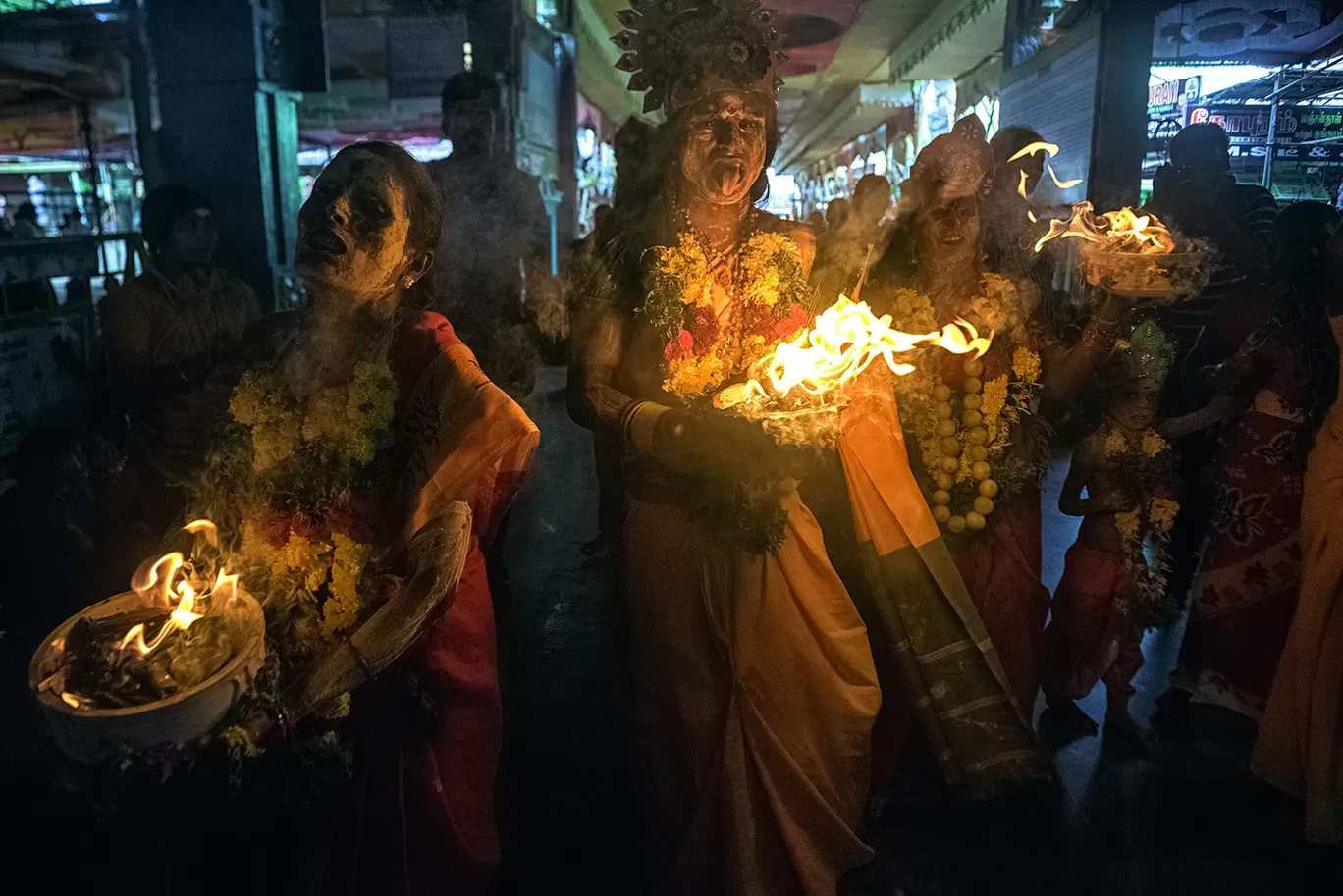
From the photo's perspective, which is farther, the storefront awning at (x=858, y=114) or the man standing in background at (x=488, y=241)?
the storefront awning at (x=858, y=114)

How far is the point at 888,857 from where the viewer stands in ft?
10.7

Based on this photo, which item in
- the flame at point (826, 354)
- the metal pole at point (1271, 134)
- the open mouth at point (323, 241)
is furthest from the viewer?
the metal pole at point (1271, 134)

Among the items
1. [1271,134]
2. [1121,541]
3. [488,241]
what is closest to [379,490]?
[488,241]

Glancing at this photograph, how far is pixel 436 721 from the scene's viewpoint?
249 centimetres

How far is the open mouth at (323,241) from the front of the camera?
2359 mm

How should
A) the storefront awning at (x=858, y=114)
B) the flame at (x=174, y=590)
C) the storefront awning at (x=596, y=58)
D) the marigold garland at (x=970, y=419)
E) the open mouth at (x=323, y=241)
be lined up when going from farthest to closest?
the storefront awning at (x=596, y=58), the storefront awning at (x=858, y=114), the marigold garland at (x=970, y=419), the open mouth at (x=323, y=241), the flame at (x=174, y=590)

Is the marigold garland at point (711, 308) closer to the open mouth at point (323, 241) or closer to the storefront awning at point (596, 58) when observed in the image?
the open mouth at point (323, 241)

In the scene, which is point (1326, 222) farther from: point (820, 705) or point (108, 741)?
point (108, 741)

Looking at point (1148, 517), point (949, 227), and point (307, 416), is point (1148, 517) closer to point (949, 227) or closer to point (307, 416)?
point (949, 227)

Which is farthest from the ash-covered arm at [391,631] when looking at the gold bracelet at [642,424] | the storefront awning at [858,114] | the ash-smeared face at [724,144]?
the storefront awning at [858,114]

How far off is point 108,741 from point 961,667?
8.57 ft

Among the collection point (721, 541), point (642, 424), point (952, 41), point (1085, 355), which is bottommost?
point (721, 541)

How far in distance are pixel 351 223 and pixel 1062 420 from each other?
9.21 ft

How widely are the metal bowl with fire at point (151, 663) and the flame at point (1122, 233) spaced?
2.85m
